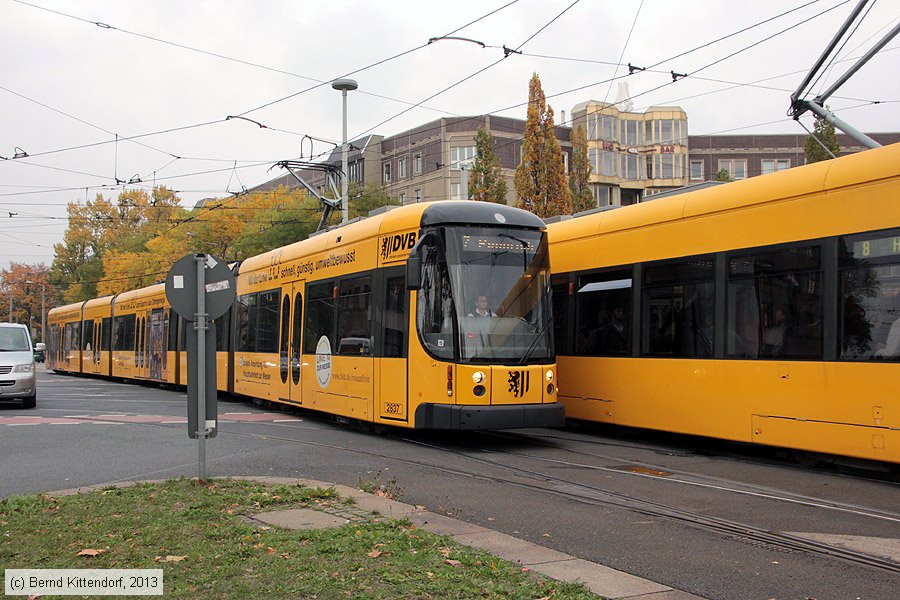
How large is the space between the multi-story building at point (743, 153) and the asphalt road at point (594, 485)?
183 ft

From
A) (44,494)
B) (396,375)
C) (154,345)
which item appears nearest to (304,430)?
(396,375)

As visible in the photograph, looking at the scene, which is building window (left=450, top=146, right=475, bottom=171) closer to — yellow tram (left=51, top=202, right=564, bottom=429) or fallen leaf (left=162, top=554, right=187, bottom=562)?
yellow tram (left=51, top=202, right=564, bottom=429)

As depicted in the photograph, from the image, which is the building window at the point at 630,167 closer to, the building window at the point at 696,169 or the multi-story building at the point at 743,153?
the multi-story building at the point at 743,153

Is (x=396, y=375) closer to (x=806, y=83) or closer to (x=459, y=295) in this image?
(x=459, y=295)

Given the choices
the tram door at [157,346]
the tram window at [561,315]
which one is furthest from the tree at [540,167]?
the tram window at [561,315]

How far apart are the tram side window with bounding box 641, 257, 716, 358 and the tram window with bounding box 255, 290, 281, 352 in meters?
8.42

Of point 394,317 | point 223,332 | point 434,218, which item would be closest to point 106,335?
point 223,332

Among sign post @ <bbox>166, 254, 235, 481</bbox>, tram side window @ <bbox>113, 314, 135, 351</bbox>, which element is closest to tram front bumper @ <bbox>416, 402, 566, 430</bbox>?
sign post @ <bbox>166, 254, 235, 481</bbox>

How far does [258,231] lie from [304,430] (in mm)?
36872

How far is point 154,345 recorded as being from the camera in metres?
29.9

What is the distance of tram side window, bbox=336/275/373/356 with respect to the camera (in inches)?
567

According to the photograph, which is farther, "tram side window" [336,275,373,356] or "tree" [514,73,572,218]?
"tree" [514,73,572,218]

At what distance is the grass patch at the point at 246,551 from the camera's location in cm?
530

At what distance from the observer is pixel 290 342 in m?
17.7
